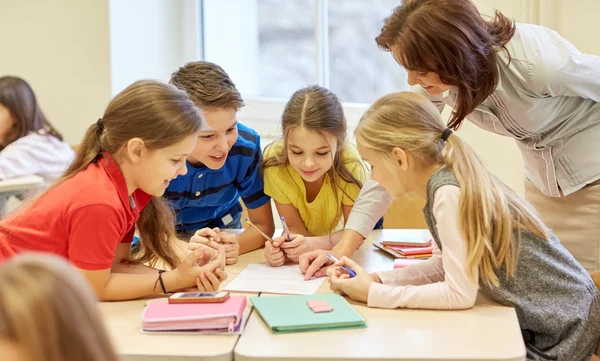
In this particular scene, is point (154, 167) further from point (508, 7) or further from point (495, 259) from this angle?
point (508, 7)

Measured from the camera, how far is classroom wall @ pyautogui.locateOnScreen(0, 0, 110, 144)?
12.1ft

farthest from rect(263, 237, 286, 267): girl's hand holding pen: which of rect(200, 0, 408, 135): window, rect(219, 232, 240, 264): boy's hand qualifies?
rect(200, 0, 408, 135): window

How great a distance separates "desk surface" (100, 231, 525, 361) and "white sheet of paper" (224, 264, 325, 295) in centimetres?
19

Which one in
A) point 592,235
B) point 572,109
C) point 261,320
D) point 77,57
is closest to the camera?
point 261,320

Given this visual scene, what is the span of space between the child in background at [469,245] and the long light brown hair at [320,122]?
44cm

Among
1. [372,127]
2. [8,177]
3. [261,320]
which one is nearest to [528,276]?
[372,127]

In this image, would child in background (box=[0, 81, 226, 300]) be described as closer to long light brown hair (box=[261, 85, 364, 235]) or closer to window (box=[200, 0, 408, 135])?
long light brown hair (box=[261, 85, 364, 235])

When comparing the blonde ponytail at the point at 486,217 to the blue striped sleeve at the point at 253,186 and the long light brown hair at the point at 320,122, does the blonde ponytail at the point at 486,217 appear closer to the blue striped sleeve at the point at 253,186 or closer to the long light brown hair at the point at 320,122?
the long light brown hair at the point at 320,122

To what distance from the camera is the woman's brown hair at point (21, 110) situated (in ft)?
11.8

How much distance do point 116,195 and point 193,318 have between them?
0.37m

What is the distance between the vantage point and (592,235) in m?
1.99

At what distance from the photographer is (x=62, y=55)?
379 centimetres

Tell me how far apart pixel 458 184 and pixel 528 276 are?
261mm

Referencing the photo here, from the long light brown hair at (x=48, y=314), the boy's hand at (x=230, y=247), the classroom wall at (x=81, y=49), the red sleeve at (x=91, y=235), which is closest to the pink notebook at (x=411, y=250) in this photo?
the boy's hand at (x=230, y=247)
